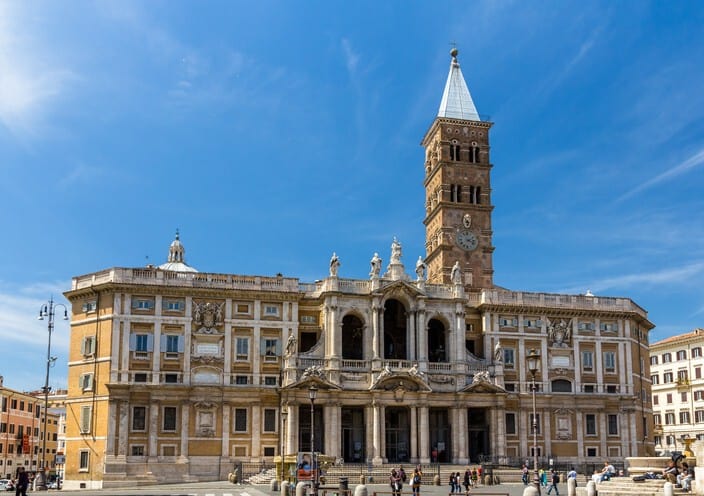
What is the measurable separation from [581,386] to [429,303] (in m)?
15.2

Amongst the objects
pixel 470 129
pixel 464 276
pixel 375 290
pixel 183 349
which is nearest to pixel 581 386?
pixel 464 276

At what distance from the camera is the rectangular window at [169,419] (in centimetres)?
6600

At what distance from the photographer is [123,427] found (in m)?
64.9

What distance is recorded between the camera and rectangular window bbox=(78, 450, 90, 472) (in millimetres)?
65094

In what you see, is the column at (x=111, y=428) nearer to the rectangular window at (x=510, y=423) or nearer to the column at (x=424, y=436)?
the column at (x=424, y=436)

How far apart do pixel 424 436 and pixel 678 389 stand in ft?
140

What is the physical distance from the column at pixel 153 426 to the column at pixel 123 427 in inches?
64.9

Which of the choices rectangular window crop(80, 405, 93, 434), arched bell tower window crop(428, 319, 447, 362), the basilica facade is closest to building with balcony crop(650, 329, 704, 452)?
the basilica facade

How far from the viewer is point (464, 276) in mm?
80938

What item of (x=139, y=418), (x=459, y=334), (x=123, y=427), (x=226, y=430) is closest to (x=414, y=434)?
(x=459, y=334)

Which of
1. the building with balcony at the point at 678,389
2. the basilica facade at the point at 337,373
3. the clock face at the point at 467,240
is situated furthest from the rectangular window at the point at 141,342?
the building with balcony at the point at 678,389

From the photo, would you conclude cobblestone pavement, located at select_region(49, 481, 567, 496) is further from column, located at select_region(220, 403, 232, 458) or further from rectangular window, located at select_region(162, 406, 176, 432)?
rectangular window, located at select_region(162, 406, 176, 432)

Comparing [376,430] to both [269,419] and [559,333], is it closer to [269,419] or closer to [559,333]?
[269,419]

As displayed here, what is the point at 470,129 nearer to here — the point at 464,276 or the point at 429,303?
the point at 464,276
